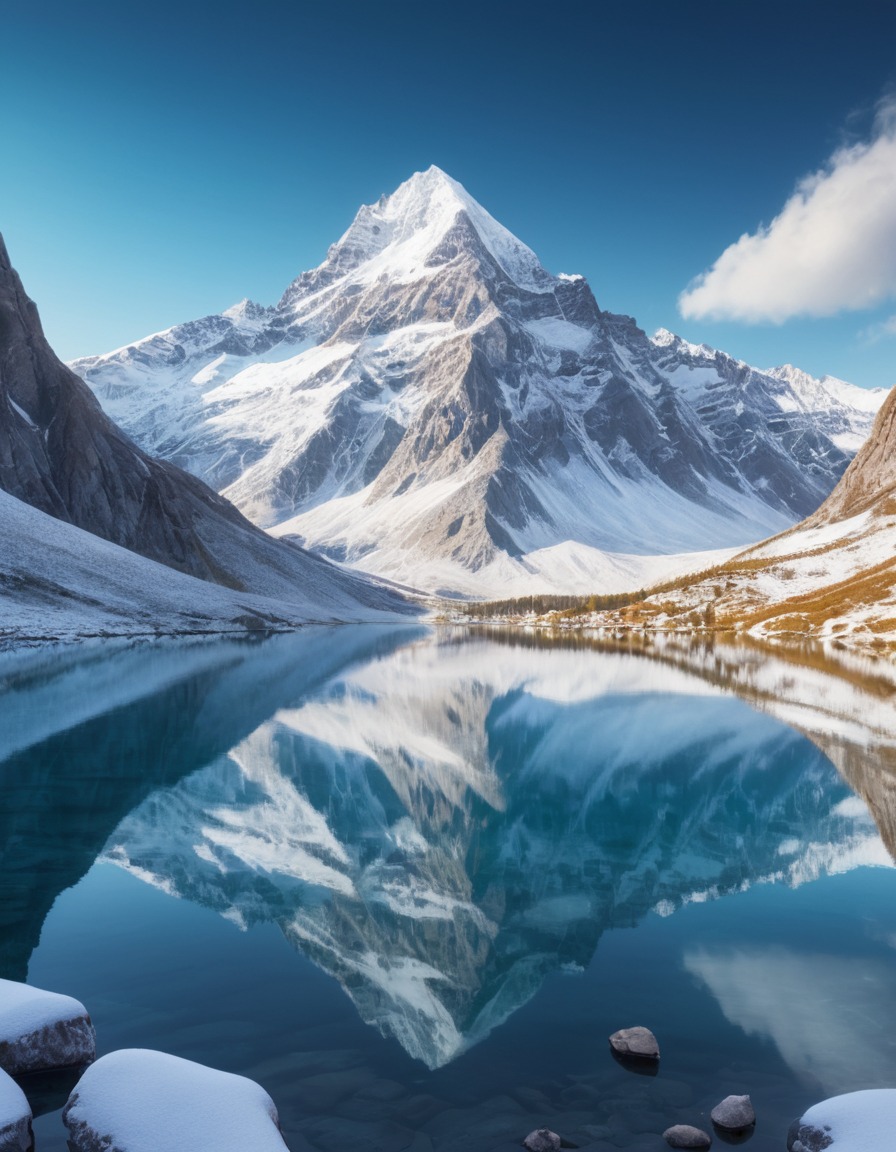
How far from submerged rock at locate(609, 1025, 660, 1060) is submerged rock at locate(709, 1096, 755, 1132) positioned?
1.65 m

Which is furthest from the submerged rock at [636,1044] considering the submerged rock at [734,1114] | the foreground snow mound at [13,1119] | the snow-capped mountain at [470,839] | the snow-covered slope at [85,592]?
the snow-covered slope at [85,592]

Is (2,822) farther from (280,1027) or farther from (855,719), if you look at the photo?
(855,719)

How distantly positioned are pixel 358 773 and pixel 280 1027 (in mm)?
20383

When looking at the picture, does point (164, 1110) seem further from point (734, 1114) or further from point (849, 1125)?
point (849, 1125)

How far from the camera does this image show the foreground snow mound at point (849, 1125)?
29.7ft

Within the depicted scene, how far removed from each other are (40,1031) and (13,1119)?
7.16ft

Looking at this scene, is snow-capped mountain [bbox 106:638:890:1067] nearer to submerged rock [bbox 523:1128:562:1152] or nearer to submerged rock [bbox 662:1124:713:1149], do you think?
submerged rock [bbox 523:1128:562:1152]

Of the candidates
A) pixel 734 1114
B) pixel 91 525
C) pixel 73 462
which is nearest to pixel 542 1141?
pixel 734 1114

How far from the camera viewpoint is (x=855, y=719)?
157ft

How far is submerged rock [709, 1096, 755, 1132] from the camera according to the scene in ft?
34.4

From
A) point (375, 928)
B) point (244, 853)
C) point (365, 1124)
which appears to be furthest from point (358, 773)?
point (365, 1124)

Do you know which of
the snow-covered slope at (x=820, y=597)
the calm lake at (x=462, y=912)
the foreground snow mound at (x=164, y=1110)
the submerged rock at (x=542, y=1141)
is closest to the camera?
the foreground snow mound at (x=164, y=1110)

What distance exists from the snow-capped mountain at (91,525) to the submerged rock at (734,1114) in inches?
3952

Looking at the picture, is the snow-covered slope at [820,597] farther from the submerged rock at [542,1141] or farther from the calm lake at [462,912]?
the submerged rock at [542,1141]
